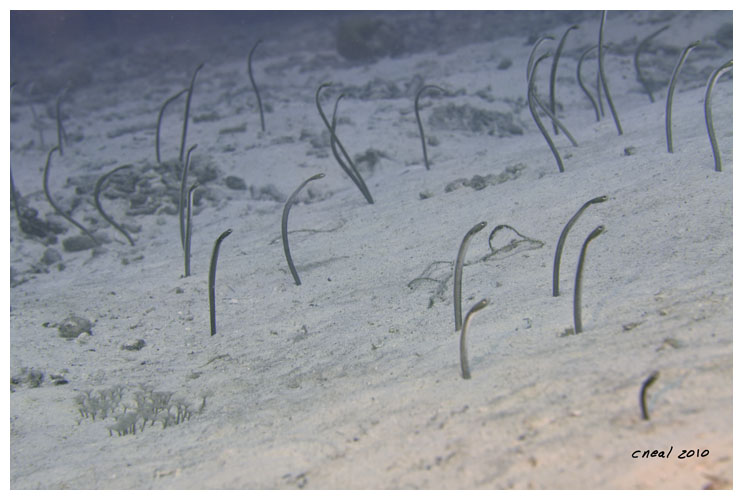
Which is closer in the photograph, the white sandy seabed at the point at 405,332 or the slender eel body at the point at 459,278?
the white sandy seabed at the point at 405,332

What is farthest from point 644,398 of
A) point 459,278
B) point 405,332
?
point 405,332

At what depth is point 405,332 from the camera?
8.44ft

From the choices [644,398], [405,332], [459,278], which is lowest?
[405,332]

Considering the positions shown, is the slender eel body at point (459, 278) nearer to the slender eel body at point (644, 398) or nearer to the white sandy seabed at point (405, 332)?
the white sandy seabed at point (405, 332)

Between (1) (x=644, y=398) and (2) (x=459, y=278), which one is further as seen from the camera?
(2) (x=459, y=278)

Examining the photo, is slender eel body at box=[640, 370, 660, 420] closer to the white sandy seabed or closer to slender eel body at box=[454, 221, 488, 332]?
the white sandy seabed

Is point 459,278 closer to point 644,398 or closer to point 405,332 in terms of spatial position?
point 405,332

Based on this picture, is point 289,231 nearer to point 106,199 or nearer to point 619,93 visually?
point 106,199

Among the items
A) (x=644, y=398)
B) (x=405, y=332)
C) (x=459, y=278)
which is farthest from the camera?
(x=405, y=332)

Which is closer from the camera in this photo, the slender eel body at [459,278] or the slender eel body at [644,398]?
the slender eel body at [644,398]

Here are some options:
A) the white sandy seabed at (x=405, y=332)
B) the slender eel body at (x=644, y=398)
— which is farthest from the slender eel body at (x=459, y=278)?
the slender eel body at (x=644, y=398)

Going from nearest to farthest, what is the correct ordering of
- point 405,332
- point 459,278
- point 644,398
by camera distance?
point 644,398, point 459,278, point 405,332

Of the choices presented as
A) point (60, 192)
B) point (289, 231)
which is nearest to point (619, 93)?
point (289, 231)

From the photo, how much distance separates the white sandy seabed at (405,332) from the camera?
146 centimetres
